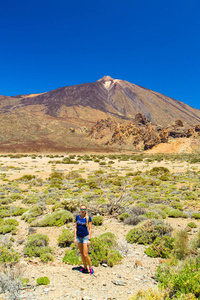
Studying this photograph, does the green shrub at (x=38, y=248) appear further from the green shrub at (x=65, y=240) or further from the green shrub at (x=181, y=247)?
the green shrub at (x=181, y=247)

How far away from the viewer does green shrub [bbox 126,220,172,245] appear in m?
6.19

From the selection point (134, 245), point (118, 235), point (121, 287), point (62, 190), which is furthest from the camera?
point (62, 190)

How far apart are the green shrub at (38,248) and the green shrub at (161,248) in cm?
276

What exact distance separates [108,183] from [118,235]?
10298 mm

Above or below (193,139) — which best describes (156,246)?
below

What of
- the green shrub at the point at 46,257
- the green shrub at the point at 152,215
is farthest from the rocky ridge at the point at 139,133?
the green shrub at the point at 46,257

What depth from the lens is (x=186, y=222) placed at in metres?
8.04

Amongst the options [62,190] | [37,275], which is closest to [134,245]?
[37,275]

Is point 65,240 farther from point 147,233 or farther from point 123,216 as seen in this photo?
point 123,216

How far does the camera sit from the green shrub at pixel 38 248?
17.3ft

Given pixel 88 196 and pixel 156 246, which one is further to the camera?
pixel 88 196

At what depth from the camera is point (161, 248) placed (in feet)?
17.8

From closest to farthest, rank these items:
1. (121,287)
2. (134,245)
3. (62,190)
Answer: (121,287) < (134,245) < (62,190)

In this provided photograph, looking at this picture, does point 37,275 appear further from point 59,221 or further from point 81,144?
point 81,144
